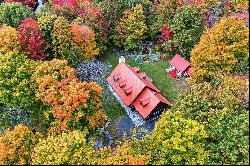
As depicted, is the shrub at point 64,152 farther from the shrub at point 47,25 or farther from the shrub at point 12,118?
the shrub at point 47,25

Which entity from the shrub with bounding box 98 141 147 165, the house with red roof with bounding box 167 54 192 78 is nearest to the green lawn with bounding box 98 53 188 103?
the house with red roof with bounding box 167 54 192 78

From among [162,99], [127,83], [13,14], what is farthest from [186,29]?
[13,14]

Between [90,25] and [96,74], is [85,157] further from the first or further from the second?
[90,25]

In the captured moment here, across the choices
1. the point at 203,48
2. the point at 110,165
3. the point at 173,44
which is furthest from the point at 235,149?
the point at 173,44

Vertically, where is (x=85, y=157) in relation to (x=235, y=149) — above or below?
below

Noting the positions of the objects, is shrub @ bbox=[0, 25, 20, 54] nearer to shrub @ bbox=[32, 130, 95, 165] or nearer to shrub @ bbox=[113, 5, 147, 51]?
shrub @ bbox=[113, 5, 147, 51]

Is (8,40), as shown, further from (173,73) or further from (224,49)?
(224,49)
